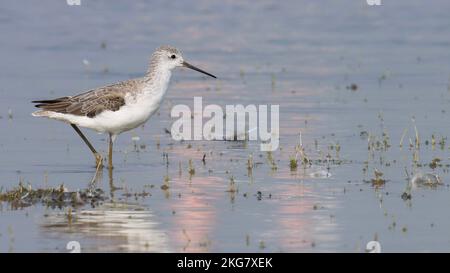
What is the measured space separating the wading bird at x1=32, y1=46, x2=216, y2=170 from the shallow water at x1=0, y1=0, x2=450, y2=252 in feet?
1.95

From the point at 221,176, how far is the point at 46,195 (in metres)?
2.68

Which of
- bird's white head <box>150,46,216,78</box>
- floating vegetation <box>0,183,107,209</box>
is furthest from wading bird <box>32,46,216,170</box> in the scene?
floating vegetation <box>0,183,107,209</box>

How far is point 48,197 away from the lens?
44.2 ft

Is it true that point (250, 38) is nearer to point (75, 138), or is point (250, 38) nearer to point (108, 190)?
point (75, 138)

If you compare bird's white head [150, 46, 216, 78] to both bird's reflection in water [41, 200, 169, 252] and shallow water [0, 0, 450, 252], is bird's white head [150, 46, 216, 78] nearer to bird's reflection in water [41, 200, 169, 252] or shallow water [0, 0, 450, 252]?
shallow water [0, 0, 450, 252]

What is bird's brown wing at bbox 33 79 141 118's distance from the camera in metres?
15.9

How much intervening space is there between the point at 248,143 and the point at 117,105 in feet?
8.89

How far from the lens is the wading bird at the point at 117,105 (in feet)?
52.0

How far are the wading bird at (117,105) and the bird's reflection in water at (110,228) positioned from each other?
2476 mm

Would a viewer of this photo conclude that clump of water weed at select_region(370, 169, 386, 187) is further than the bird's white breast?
No

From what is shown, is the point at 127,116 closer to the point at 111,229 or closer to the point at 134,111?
the point at 134,111

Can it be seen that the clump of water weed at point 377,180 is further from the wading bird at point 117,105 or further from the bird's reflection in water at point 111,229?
the wading bird at point 117,105

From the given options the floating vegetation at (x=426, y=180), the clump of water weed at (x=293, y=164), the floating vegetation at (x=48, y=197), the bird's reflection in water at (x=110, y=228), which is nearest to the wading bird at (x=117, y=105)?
the clump of water weed at (x=293, y=164)
